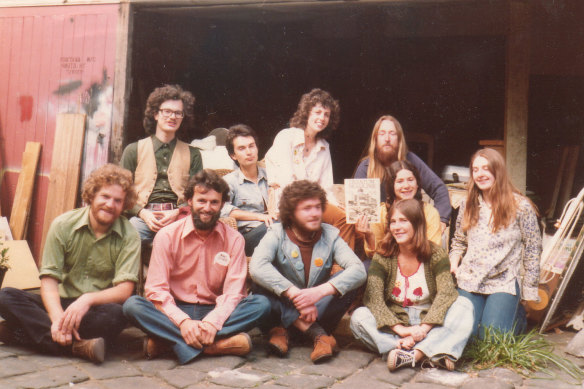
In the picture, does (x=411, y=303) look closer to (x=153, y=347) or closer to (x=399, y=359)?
(x=399, y=359)

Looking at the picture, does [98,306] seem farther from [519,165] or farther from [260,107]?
[260,107]

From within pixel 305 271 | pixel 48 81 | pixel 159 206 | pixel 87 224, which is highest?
pixel 48 81

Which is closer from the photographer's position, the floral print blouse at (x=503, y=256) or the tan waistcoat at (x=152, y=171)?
the floral print blouse at (x=503, y=256)

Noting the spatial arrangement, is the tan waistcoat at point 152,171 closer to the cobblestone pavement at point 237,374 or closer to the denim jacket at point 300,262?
the denim jacket at point 300,262

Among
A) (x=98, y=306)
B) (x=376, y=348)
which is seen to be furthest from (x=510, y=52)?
(x=98, y=306)

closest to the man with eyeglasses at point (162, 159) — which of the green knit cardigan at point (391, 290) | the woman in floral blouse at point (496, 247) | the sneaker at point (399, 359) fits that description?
the green knit cardigan at point (391, 290)

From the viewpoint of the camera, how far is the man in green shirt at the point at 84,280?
4090 millimetres

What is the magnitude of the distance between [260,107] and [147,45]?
247 cm

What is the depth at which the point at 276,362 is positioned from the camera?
4.18 m

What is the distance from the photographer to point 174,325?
4129 mm

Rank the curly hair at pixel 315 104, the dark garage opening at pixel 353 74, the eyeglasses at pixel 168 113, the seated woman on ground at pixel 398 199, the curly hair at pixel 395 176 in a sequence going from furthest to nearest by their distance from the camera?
the dark garage opening at pixel 353 74 → the curly hair at pixel 315 104 → the eyeglasses at pixel 168 113 → the curly hair at pixel 395 176 → the seated woman on ground at pixel 398 199

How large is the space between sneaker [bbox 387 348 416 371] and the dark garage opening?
5.18 metres

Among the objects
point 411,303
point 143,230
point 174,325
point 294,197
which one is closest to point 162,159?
point 143,230

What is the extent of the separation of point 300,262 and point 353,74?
5785 mm
